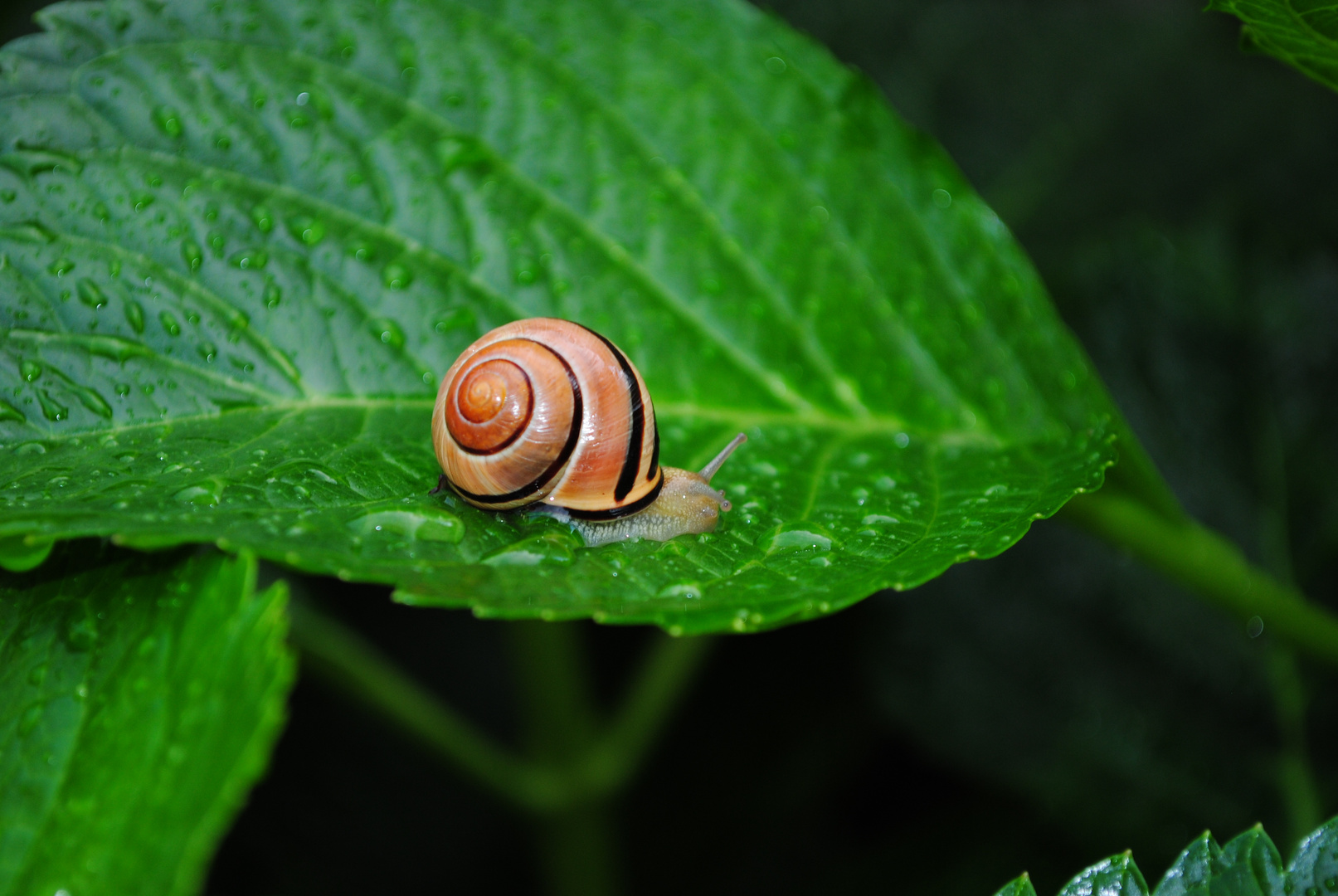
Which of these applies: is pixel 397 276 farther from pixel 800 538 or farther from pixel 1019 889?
pixel 1019 889

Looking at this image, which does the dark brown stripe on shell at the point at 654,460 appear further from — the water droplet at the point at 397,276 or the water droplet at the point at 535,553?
the water droplet at the point at 397,276

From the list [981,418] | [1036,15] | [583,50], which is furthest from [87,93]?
[1036,15]

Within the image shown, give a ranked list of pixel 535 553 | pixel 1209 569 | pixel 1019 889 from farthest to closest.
A: pixel 1209 569 < pixel 535 553 < pixel 1019 889

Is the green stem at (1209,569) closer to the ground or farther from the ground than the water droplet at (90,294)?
farther from the ground

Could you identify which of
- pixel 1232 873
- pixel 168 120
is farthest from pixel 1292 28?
pixel 168 120

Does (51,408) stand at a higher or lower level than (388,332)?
lower

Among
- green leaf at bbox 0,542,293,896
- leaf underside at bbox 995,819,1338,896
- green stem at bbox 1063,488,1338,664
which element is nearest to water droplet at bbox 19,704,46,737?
green leaf at bbox 0,542,293,896

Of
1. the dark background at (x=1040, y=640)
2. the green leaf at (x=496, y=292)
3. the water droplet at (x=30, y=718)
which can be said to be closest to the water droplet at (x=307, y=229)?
the green leaf at (x=496, y=292)
